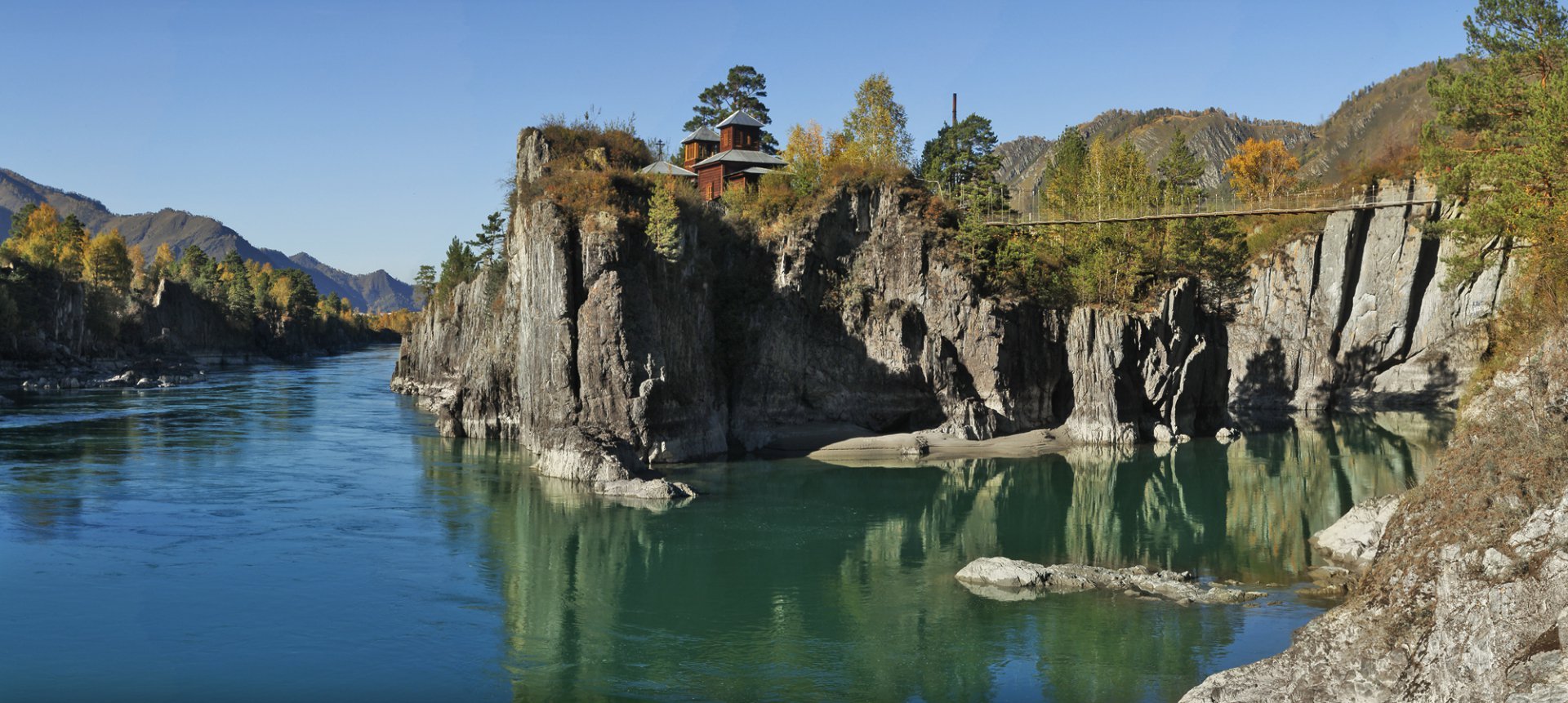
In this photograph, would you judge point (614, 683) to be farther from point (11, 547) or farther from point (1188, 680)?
point (11, 547)

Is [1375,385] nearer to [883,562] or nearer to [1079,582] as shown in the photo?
[883,562]

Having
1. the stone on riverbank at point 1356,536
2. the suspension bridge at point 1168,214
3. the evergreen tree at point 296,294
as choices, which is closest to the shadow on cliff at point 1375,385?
the suspension bridge at point 1168,214

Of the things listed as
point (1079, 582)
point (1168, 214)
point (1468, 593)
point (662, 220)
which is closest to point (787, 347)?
point (662, 220)

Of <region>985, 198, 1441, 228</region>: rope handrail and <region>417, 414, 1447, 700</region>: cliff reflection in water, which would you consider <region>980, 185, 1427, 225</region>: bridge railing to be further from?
<region>417, 414, 1447, 700</region>: cliff reflection in water

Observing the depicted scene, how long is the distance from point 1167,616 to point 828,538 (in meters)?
13.3

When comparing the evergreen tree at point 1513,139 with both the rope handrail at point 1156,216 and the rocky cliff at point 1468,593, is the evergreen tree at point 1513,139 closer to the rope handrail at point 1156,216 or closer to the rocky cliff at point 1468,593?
the rope handrail at point 1156,216

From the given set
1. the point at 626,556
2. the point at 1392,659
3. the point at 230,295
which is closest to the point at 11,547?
the point at 626,556

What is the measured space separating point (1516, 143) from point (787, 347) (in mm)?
35617

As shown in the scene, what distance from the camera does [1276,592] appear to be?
28578 millimetres

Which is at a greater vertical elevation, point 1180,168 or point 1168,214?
point 1180,168

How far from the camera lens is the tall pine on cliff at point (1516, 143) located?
34250mm

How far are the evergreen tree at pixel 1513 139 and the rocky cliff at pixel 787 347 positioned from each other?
16.6 metres

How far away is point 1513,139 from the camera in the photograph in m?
44.9

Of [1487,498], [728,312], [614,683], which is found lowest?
[614,683]
